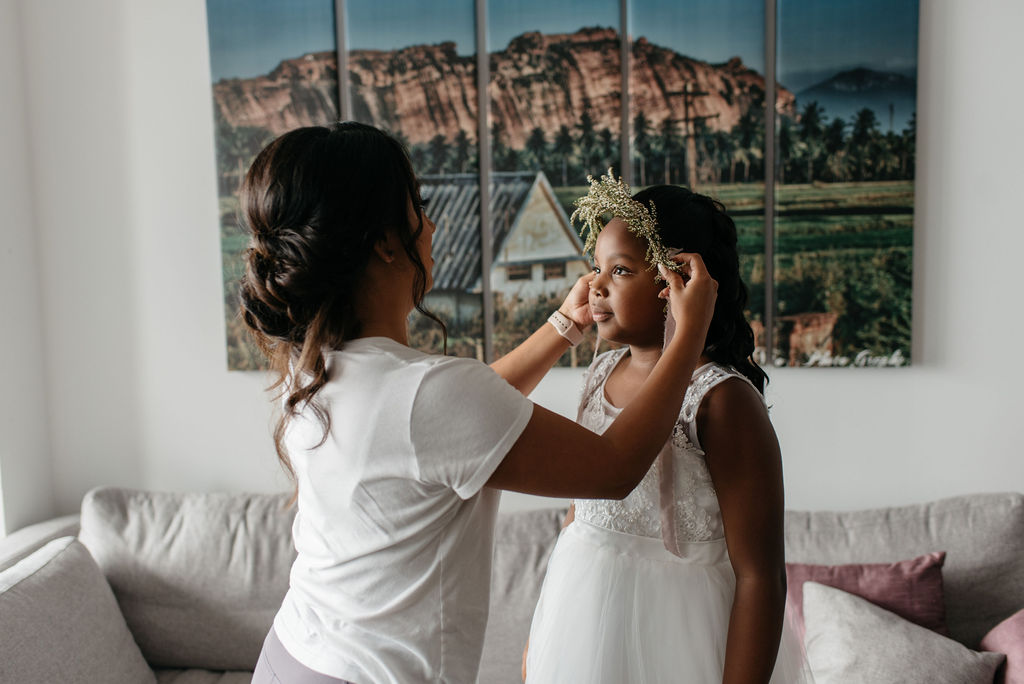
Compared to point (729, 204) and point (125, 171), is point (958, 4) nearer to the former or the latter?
point (729, 204)

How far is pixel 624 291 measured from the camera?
3.94 feet

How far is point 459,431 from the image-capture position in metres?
0.91

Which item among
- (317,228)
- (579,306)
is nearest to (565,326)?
(579,306)

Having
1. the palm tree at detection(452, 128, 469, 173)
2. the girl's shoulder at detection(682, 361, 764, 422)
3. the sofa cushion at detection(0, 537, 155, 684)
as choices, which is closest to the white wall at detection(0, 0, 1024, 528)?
the sofa cushion at detection(0, 537, 155, 684)

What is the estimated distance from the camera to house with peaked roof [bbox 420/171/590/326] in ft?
7.45

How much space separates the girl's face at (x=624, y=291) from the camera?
1.20 metres

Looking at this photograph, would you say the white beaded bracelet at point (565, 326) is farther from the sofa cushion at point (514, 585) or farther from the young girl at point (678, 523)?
the sofa cushion at point (514, 585)

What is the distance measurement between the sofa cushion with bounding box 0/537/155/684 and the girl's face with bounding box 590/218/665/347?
4.76 feet

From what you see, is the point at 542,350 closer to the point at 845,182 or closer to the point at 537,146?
the point at 537,146

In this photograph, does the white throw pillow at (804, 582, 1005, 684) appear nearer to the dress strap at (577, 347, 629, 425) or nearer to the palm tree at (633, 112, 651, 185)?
the dress strap at (577, 347, 629, 425)

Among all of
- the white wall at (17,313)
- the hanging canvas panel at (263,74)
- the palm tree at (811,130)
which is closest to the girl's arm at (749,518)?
the palm tree at (811,130)

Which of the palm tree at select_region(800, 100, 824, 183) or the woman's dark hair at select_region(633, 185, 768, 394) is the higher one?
the palm tree at select_region(800, 100, 824, 183)

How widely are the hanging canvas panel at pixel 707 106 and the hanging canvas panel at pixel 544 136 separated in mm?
84

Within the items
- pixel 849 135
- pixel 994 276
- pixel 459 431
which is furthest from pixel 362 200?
pixel 994 276
